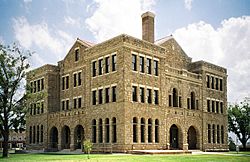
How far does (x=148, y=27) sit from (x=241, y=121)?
28801 mm

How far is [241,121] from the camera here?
59812 millimetres

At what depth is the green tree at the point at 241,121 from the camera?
59.2 metres

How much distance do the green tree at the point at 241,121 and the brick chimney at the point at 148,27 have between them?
2685cm

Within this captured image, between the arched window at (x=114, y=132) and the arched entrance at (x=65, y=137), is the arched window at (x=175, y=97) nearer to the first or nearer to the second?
the arched window at (x=114, y=132)

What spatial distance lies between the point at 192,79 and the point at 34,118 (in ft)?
69.4

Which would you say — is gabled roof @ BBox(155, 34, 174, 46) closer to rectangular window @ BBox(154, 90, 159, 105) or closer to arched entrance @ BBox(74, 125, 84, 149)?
rectangular window @ BBox(154, 90, 159, 105)

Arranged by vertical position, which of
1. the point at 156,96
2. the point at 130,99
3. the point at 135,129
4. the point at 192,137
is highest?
the point at 156,96

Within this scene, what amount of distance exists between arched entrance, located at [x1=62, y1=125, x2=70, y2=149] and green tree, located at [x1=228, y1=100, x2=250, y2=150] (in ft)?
95.9

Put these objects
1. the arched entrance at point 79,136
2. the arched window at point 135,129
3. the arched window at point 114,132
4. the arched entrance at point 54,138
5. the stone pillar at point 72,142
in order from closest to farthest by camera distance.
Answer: the arched window at point 135,129
the arched window at point 114,132
the stone pillar at point 72,142
the arched entrance at point 79,136
the arched entrance at point 54,138

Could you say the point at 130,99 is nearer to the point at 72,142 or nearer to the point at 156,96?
the point at 156,96

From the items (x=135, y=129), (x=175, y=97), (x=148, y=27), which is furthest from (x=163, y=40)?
(x=135, y=129)

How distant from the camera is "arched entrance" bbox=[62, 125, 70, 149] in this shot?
4300 cm

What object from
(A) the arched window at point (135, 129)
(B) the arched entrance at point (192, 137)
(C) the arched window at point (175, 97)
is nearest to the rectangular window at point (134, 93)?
(A) the arched window at point (135, 129)

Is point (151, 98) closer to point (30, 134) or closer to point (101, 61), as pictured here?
point (101, 61)
